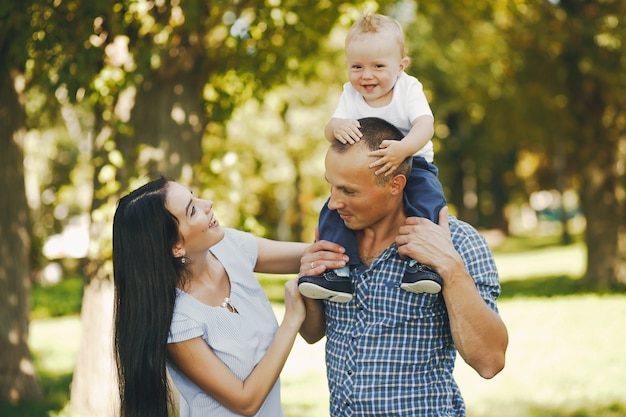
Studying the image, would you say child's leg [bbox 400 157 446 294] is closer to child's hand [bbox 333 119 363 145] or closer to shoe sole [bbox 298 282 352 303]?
shoe sole [bbox 298 282 352 303]

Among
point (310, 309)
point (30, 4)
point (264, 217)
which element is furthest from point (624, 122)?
point (264, 217)

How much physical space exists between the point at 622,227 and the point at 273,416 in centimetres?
1425

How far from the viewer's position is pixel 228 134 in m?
12.9

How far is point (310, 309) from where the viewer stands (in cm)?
330

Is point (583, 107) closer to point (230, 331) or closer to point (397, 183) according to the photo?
point (397, 183)

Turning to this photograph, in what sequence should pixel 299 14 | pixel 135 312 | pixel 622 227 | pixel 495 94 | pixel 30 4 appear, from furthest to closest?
pixel 495 94 → pixel 622 227 → pixel 299 14 → pixel 30 4 → pixel 135 312

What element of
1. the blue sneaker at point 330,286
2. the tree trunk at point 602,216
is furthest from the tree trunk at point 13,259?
the tree trunk at point 602,216

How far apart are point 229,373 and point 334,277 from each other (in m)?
0.55

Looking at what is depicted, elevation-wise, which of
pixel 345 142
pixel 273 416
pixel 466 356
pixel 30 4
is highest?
pixel 30 4

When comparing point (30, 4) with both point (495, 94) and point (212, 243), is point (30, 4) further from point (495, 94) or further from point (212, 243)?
point (495, 94)

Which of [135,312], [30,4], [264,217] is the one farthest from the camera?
[264,217]

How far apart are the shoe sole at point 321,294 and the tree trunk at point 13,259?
585cm

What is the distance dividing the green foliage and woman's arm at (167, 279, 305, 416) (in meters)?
16.5

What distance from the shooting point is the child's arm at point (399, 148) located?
9.76 ft
